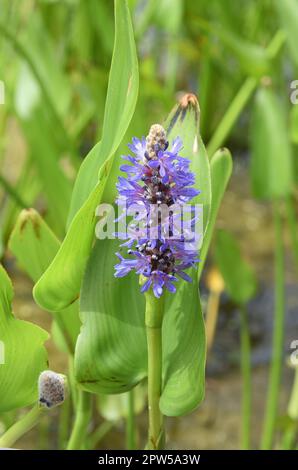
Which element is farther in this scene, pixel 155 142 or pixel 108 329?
pixel 108 329

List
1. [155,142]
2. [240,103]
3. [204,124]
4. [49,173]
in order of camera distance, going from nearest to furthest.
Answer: [155,142] → [49,173] → [240,103] → [204,124]

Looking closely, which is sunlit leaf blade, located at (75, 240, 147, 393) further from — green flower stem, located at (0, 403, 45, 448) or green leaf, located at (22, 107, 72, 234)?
green leaf, located at (22, 107, 72, 234)

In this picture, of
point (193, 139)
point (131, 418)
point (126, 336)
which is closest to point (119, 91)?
point (193, 139)

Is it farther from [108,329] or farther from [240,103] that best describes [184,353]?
[240,103]

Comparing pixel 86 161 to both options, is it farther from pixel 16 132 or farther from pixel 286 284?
pixel 16 132

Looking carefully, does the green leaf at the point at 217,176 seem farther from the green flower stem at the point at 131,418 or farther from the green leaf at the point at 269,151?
the green leaf at the point at 269,151
